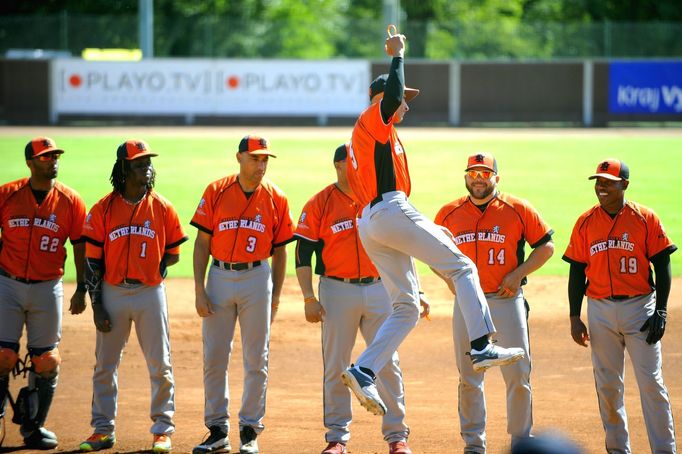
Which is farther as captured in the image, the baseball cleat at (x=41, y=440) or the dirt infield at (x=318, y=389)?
the dirt infield at (x=318, y=389)

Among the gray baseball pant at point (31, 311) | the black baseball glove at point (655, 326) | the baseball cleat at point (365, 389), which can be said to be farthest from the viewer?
the gray baseball pant at point (31, 311)

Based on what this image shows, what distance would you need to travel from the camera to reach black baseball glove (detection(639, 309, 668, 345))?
6.57 metres

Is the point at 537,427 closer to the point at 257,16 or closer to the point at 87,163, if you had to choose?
the point at 87,163

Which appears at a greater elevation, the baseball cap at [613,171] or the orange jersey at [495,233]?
the baseball cap at [613,171]

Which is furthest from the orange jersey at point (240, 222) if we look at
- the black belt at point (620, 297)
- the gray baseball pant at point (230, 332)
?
the black belt at point (620, 297)

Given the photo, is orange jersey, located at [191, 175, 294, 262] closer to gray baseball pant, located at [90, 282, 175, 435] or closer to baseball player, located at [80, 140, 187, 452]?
baseball player, located at [80, 140, 187, 452]

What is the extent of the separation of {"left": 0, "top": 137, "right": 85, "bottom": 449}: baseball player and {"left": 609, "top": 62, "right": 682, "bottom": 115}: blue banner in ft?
97.2

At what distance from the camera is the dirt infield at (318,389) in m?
7.55

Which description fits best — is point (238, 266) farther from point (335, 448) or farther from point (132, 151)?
point (335, 448)

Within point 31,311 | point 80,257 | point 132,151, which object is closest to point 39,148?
point 132,151

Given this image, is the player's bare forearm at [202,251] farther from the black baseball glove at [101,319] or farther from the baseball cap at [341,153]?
the baseball cap at [341,153]

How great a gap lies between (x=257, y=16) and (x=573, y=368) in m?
43.4

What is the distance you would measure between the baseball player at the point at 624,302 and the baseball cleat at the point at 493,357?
47.9 inches

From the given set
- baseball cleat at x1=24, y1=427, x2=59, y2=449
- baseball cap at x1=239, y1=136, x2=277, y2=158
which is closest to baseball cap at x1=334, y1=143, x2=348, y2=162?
baseball cap at x1=239, y1=136, x2=277, y2=158
